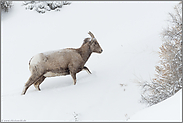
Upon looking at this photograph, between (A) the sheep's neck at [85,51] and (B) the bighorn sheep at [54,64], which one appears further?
(A) the sheep's neck at [85,51]

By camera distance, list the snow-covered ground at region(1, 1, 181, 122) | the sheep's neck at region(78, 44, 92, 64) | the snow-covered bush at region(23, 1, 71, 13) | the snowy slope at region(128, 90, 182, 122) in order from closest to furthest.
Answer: the snowy slope at region(128, 90, 182, 122) → the snow-covered ground at region(1, 1, 181, 122) → the sheep's neck at region(78, 44, 92, 64) → the snow-covered bush at region(23, 1, 71, 13)

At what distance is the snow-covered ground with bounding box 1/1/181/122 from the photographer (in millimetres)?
4367

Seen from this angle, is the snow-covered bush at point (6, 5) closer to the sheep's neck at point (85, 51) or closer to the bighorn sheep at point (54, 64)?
the bighorn sheep at point (54, 64)

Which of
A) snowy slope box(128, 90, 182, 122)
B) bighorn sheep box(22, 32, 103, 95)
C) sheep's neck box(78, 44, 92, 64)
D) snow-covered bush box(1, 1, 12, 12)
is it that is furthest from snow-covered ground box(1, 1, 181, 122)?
snowy slope box(128, 90, 182, 122)

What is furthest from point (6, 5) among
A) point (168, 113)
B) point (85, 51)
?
point (168, 113)

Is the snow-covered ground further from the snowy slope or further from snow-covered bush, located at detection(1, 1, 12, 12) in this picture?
the snowy slope

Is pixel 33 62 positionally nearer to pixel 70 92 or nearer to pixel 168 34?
pixel 70 92

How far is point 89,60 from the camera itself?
7.12m

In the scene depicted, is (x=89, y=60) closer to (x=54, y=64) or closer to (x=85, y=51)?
(x=85, y=51)

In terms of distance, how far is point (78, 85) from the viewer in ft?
17.3

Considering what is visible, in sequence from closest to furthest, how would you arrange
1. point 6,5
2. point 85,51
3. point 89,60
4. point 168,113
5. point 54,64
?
point 168,113
point 54,64
point 85,51
point 89,60
point 6,5

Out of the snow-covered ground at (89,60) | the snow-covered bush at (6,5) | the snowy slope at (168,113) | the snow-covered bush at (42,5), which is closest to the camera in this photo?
the snowy slope at (168,113)

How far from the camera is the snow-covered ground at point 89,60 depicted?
4.37 metres

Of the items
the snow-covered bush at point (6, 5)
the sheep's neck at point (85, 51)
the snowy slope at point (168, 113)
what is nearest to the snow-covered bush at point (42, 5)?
the snow-covered bush at point (6, 5)
